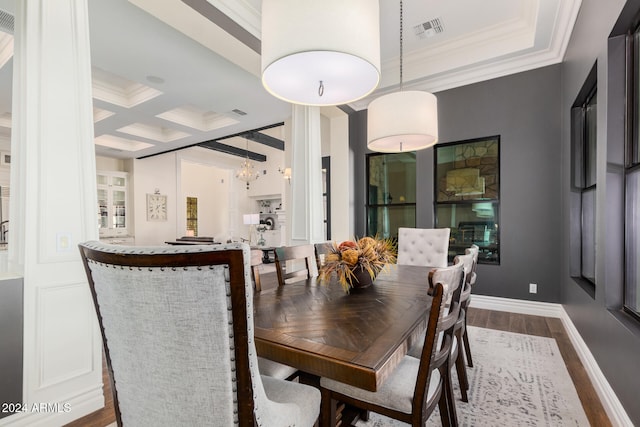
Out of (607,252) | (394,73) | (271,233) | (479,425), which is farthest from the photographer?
(271,233)

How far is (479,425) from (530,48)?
3889 mm

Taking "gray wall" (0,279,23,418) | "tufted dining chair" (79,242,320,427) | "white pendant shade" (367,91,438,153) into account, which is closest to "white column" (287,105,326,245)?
"white pendant shade" (367,91,438,153)

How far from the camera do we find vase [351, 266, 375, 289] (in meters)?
1.88

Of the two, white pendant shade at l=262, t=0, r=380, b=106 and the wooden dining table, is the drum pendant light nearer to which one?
white pendant shade at l=262, t=0, r=380, b=106

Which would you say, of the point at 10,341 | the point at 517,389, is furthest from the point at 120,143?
the point at 517,389

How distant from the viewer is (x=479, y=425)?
1711 millimetres

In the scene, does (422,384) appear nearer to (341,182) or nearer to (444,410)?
(444,410)

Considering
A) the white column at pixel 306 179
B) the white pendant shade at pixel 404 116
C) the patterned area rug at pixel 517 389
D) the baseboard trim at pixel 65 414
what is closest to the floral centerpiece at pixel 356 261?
the patterned area rug at pixel 517 389

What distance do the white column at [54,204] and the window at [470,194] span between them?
13.4 feet

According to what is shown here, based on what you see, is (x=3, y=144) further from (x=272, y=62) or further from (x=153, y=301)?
(x=153, y=301)

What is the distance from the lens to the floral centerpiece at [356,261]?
1807 millimetres

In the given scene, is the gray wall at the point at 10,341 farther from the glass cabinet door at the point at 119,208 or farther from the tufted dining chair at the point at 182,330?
the glass cabinet door at the point at 119,208

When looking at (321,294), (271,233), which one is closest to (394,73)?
(321,294)

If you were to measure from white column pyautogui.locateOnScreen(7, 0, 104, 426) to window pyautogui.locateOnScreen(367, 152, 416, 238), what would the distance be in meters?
3.96
